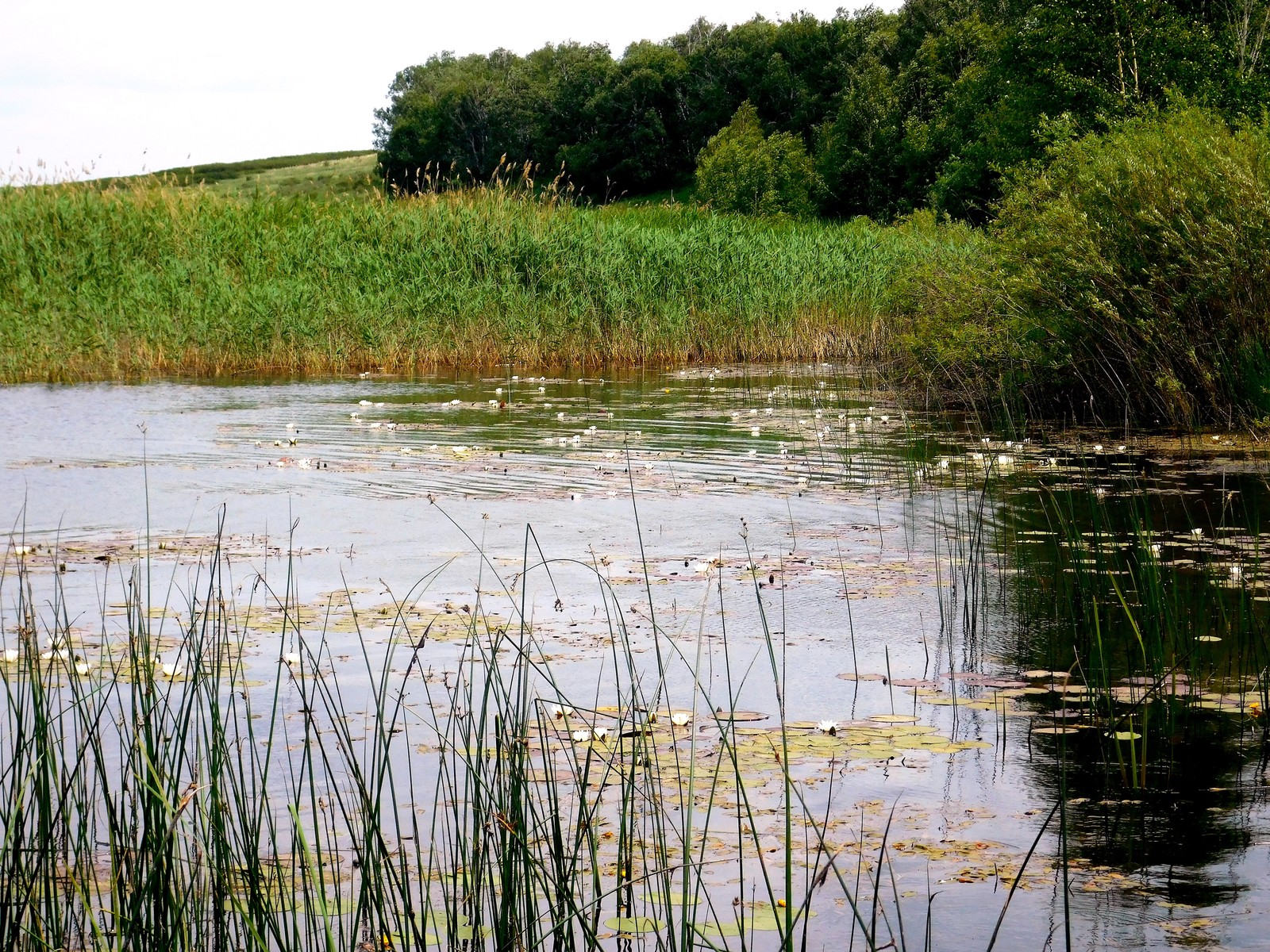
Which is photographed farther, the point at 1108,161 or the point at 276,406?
the point at 276,406

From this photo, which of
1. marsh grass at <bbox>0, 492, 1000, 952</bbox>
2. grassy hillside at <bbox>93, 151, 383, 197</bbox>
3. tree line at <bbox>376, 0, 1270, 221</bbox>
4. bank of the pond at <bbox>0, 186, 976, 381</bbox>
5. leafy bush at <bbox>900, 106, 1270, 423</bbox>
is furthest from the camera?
grassy hillside at <bbox>93, 151, 383, 197</bbox>

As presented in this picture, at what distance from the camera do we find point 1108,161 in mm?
12289

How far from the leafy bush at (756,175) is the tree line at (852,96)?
14 centimetres

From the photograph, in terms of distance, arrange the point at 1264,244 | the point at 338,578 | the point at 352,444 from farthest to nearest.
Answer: the point at 352,444 < the point at 1264,244 < the point at 338,578

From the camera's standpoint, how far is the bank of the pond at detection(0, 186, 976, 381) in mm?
19172

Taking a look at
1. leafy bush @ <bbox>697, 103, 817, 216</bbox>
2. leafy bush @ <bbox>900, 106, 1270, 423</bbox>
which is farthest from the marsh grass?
leafy bush @ <bbox>697, 103, 817, 216</bbox>

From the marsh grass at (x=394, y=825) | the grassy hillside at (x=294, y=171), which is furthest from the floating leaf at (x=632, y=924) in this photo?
the grassy hillside at (x=294, y=171)

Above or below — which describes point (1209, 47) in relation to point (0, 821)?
above

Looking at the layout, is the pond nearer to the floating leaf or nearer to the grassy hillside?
the floating leaf

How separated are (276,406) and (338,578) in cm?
891

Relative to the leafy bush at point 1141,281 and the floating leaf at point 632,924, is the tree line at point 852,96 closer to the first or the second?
the leafy bush at point 1141,281

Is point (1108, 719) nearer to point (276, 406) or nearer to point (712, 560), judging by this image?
point (712, 560)

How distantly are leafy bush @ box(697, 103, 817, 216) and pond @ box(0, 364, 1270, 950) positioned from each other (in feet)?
140

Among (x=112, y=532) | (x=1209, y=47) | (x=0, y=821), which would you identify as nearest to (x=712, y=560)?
(x=112, y=532)
